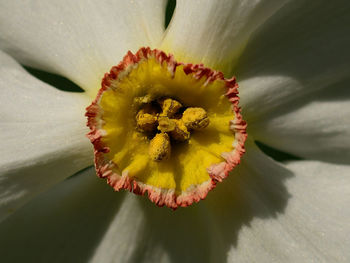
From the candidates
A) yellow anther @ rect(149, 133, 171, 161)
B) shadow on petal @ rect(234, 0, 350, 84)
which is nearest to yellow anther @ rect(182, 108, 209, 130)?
yellow anther @ rect(149, 133, 171, 161)

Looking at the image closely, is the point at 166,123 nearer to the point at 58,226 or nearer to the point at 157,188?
the point at 157,188

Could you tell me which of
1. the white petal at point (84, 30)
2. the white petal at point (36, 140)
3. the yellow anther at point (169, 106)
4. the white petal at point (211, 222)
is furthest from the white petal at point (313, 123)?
the white petal at point (36, 140)

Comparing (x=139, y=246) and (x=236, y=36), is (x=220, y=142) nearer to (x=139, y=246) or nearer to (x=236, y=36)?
(x=236, y=36)

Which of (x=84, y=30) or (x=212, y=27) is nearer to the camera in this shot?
(x=212, y=27)

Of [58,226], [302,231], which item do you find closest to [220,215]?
[302,231]

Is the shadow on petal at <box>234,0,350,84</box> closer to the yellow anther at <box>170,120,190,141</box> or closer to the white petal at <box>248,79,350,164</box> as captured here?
the white petal at <box>248,79,350,164</box>

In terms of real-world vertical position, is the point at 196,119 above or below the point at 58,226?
above
